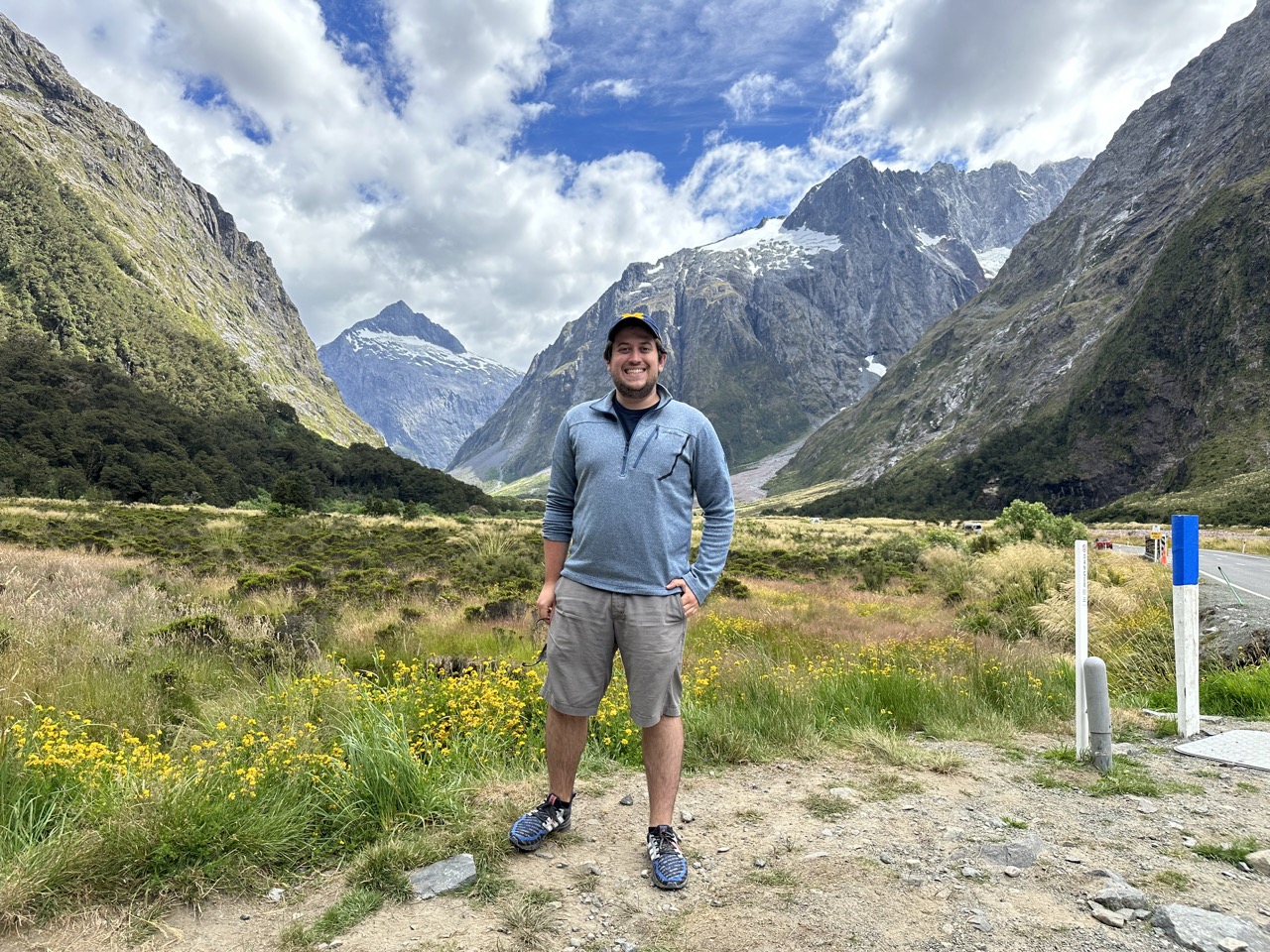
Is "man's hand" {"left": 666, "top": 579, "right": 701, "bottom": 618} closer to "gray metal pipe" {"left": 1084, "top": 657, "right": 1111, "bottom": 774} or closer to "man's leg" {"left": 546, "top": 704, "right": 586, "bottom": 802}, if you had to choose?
"man's leg" {"left": 546, "top": 704, "right": 586, "bottom": 802}

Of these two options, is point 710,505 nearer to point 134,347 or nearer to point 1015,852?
point 1015,852

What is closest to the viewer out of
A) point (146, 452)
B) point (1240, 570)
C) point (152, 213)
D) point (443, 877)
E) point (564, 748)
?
point (443, 877)

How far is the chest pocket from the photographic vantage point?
3.24 m

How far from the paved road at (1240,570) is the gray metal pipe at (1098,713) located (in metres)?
9.79

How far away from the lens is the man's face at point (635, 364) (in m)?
3.32

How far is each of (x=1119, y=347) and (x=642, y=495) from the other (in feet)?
370

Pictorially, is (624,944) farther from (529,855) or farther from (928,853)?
(928,853)

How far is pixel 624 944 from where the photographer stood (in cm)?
250

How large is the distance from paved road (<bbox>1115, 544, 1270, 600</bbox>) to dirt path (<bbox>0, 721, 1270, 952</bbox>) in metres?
10.8

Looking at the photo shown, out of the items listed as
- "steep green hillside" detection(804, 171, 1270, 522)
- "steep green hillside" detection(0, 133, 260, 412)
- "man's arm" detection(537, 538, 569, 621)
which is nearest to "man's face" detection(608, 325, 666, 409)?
"man's arm" detection(537, 538, 569, 621)

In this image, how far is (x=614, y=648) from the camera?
335cm

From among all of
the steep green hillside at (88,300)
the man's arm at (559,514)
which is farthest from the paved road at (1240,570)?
the steep green hillside at (88,300)

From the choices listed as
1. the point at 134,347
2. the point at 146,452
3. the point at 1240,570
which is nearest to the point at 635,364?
the point at 1240,570

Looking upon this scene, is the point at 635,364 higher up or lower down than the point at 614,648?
higher up
